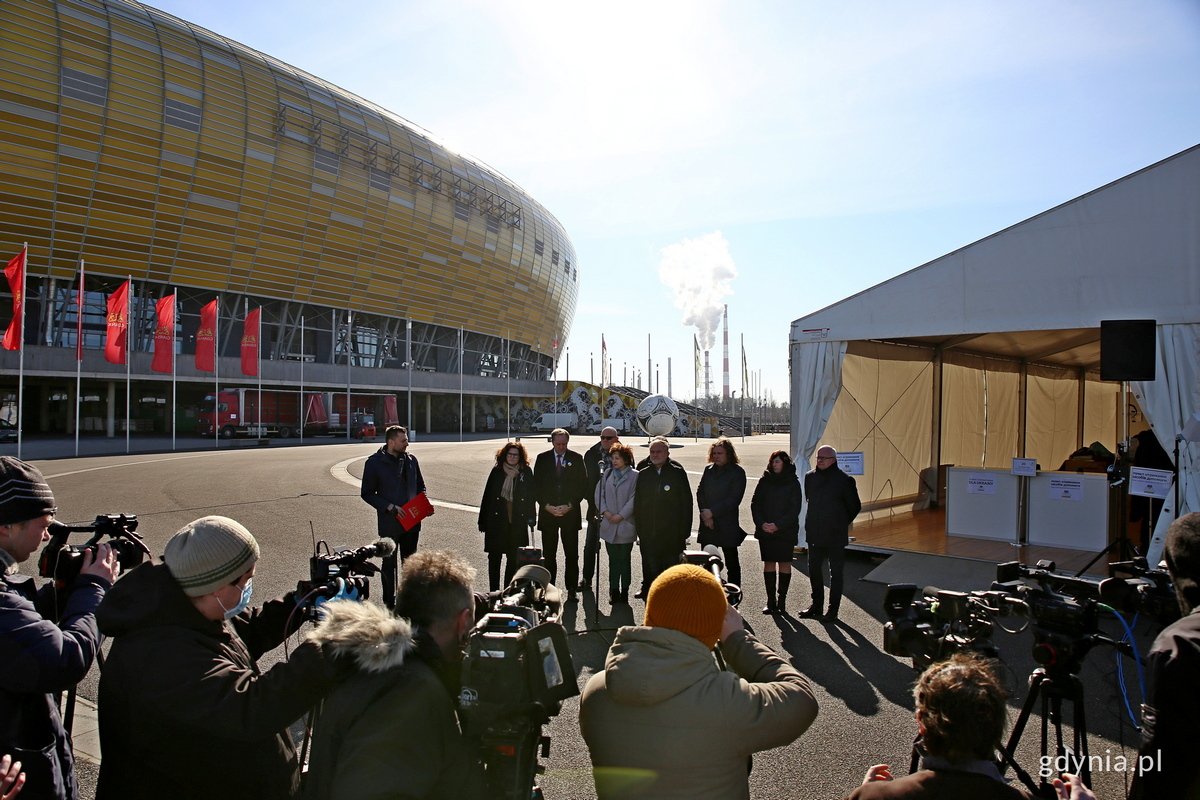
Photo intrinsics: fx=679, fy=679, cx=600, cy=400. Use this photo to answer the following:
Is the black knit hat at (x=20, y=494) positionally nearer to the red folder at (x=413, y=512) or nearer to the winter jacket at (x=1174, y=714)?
the winter jacket at (x=1174, y=714)

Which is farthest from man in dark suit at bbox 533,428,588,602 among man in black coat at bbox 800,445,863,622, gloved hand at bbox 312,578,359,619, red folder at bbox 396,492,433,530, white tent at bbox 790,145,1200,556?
gloved hand at bbox 312,578,359,619

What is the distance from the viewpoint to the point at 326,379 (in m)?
47.8

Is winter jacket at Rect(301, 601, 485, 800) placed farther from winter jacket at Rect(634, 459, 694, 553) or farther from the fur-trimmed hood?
winter jacket at Rect(634, 459, 694, 553)

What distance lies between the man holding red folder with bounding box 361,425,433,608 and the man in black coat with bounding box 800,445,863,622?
12.2 feet

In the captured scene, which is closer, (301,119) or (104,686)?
(104,686)

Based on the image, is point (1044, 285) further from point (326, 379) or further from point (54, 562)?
point (326, 379)

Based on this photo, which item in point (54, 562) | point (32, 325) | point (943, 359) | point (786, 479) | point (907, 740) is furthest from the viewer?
point (32, 325)

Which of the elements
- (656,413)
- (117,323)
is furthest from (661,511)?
(656,413)

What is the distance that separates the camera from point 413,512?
21.4ft

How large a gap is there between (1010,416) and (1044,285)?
9773 millimetres

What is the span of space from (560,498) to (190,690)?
5.62 metres

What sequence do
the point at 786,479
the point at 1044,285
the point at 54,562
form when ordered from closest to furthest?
1. the point at 54,562
2. the point at 786,479
3. the point at 1044,285

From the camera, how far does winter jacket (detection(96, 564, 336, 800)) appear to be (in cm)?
175

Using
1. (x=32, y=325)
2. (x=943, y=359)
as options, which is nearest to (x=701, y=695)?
(x=943, y=359)
